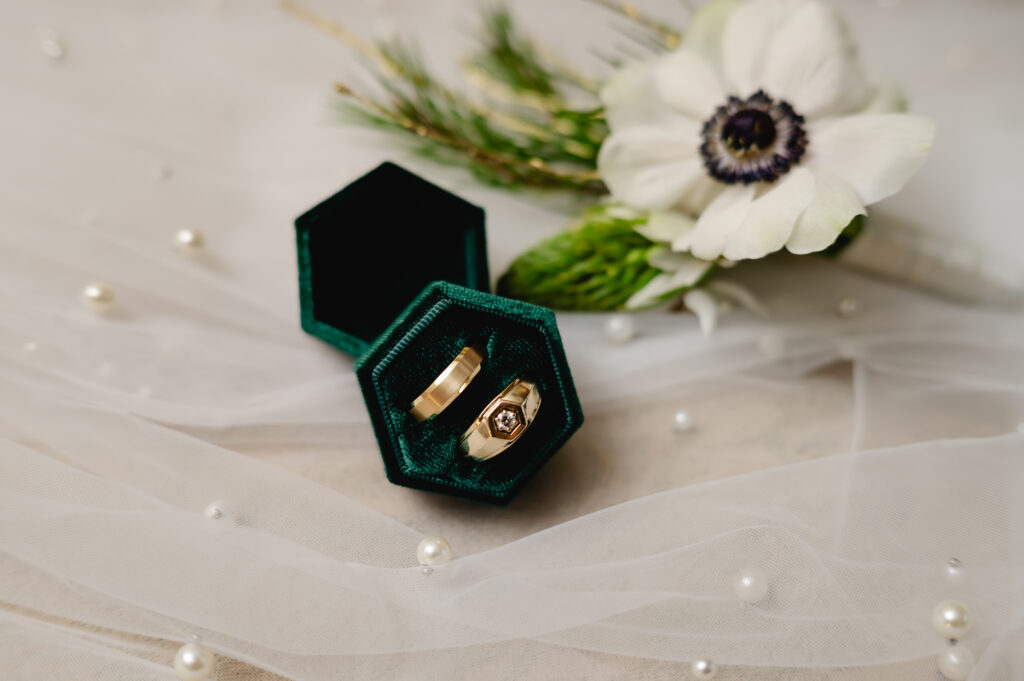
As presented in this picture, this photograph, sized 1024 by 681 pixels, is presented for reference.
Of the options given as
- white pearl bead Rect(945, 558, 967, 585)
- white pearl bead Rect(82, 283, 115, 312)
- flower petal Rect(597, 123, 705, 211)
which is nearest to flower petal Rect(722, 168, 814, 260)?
flower petal Rect(597, 123, 705, 211)

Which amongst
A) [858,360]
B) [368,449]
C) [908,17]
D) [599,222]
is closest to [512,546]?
[368,449]

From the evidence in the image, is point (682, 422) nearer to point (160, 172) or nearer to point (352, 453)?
point (352, 453)

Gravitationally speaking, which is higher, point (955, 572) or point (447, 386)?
point (955, 572)

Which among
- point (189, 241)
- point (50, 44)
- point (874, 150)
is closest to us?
point (874, 150)

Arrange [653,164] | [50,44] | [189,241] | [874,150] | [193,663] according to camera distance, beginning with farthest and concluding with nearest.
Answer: [50,44] < [189,241] < [653,164] < [874,150] < [193,663]

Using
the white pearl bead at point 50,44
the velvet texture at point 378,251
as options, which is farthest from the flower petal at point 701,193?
the white pearl bead at point 50,44

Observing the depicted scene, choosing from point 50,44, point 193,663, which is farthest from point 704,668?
point 50,44

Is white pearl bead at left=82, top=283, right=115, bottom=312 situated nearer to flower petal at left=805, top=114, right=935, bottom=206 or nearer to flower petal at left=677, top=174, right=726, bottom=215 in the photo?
flower petal at left=677, top=174, right=726, bottom=215
